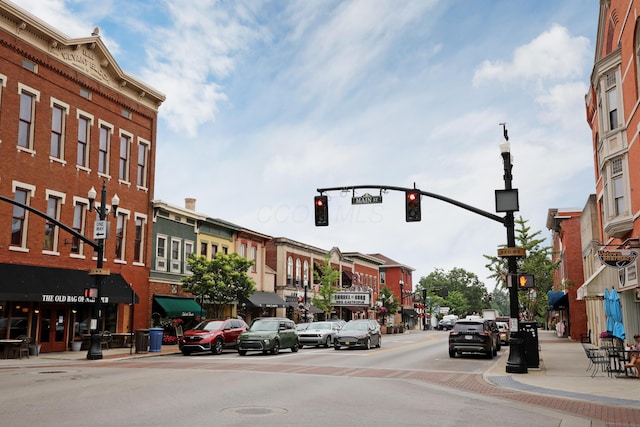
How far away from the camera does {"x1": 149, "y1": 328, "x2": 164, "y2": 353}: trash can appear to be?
1096 inches

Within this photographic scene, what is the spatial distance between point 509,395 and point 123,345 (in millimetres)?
22838

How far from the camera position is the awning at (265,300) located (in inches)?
1713

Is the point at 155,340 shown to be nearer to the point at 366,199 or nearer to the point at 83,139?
the point at 83,139

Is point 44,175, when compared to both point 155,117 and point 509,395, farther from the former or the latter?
point 509,395

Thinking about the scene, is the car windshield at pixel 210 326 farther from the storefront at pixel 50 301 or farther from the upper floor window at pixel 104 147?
the upper floor window at pixel 104 147

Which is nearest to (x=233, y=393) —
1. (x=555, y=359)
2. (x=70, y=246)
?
(x=555, y=359)

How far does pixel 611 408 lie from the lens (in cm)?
1169

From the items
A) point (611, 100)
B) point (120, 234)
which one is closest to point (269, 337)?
point (120, 234)

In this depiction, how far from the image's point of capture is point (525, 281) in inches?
718

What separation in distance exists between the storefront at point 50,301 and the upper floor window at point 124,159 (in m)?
5.81

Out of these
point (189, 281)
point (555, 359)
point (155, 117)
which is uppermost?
point (155, 117)

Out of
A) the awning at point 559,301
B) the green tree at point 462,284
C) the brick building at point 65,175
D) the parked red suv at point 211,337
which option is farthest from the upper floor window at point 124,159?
the green tree at point 462,284

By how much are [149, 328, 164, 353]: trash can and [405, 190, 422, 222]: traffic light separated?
559 inches

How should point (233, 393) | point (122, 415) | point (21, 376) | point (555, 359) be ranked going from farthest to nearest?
point (555, 359)
point (21, 376)
point (233, 393)
point (122, 415)
